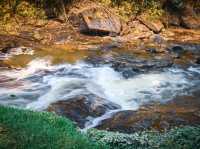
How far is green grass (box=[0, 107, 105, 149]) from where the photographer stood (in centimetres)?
619

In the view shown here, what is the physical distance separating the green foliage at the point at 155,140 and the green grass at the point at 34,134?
85 centimetres

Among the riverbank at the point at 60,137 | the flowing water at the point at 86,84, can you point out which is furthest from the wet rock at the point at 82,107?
the riverbank at the point at 60,137

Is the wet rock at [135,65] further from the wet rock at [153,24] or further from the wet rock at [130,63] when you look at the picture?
the wet rock at [153,24]

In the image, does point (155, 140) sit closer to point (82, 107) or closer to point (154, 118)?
point (154, 118)

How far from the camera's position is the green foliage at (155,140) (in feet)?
24.6

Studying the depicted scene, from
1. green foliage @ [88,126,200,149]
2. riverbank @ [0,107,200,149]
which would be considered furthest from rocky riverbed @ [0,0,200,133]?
riverbank @ [0,107,200,149]

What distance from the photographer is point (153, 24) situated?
25312mm

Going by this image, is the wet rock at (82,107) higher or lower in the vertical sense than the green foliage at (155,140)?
lower

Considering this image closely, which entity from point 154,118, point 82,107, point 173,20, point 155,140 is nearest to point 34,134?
point 155,140

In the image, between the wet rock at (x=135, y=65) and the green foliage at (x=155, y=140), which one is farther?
the wet rock at (x=135, y=65)

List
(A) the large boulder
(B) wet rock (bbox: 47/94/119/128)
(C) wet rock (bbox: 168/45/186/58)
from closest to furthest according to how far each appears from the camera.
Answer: (B) wet rock (bbox: 47/94/119/128) → (C) wet rock (bbox: 168/45/186/58) → (A) the large boulder

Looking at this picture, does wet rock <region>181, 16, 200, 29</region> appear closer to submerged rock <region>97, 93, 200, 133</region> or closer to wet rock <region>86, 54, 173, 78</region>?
wet rock <region>86, 54, 173, 78</region>

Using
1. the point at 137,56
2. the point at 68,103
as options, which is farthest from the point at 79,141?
the point at 137,56

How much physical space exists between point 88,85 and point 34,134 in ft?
29.6
